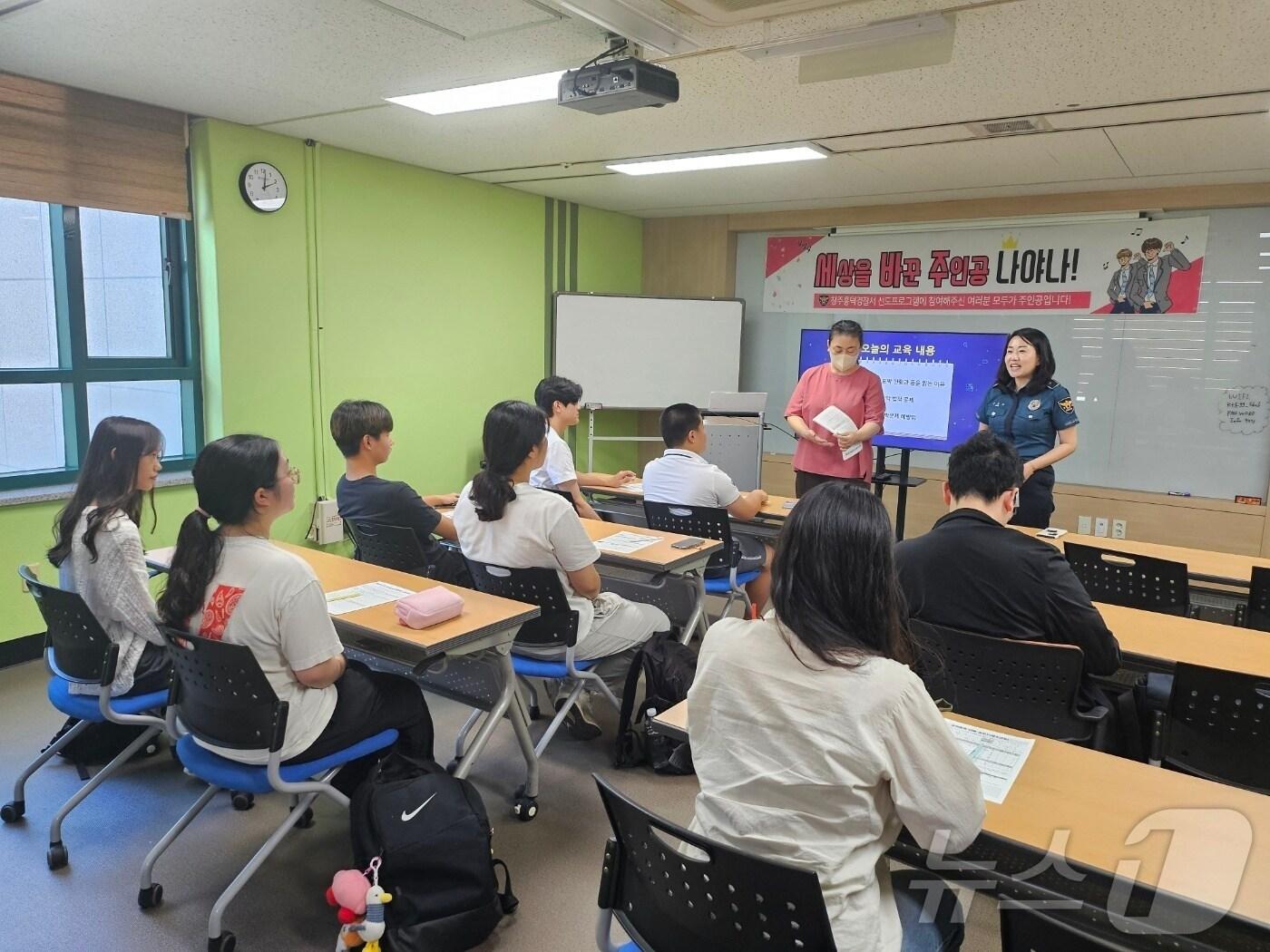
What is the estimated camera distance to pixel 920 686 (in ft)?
4.34

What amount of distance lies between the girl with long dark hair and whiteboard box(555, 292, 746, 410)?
4.13 metres

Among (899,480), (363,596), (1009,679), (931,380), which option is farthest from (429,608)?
(931,380)

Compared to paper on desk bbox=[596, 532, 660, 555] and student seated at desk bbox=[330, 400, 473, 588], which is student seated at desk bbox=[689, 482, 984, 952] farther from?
student seated at desk bbox=[330, 400, 473, 588]

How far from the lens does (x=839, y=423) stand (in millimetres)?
4863

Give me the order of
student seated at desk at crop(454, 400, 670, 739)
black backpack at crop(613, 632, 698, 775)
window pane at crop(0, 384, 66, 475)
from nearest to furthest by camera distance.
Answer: student seated at desk at crop(454, 400, 670, 739) → black backpack at crop(613, 632, 698, 775) → window pane at crop(0, 384, 66, 475)

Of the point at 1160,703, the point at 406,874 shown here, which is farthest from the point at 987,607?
the point at 406,874

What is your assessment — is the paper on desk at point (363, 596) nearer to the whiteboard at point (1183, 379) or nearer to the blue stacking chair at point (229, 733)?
the blue stacking chair at point (229, 733)

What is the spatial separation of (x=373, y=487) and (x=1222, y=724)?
277 centimetres

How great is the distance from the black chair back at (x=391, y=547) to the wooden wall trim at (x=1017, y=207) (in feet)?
15.1

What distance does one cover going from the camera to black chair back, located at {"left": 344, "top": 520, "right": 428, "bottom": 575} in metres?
3.27

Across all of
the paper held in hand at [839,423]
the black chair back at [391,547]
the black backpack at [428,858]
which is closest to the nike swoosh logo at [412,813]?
the black backpack at [428,858]

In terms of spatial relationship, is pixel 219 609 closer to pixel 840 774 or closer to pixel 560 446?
pixel 840 774

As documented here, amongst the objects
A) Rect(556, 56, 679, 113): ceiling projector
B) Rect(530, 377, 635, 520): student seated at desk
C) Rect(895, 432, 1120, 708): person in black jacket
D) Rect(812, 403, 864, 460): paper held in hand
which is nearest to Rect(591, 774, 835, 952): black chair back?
Rect(895, 432, 1120, 708): person in black jacket

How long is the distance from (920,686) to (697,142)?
3.83 m
